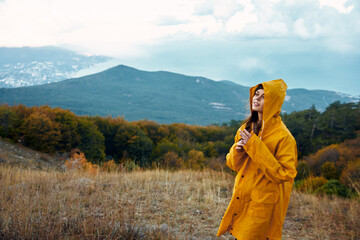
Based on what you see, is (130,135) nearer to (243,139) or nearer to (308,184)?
(308,184)

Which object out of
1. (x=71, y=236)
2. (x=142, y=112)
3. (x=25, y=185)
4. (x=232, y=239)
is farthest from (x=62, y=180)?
(x=142, y=112)

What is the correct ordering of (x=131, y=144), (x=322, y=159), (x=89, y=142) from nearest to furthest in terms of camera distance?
(x=89, y=142) → (x=322, y=159) → (x=131, y=144)

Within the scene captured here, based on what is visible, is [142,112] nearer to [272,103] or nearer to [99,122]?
[99,122]

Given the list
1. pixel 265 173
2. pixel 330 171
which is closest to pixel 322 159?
pixel 330 171

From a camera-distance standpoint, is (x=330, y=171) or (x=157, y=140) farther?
(x=157, y=140)

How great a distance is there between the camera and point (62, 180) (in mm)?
5359

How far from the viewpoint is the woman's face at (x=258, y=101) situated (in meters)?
2.03

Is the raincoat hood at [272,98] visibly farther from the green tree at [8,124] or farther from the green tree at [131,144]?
the green tree at [131,144]

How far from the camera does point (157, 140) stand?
3834 cm

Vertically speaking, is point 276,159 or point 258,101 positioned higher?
point 258,101

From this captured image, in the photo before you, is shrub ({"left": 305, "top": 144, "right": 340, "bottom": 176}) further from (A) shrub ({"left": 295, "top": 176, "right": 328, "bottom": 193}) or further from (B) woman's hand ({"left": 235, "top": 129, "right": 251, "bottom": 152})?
(B) woman's hand ({"left": 235, "top": 129, "right": 251, "bottom": 152})

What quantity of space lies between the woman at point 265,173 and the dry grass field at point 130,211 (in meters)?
1.20

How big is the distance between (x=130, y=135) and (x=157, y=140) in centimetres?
957

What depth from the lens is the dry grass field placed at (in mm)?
2719
